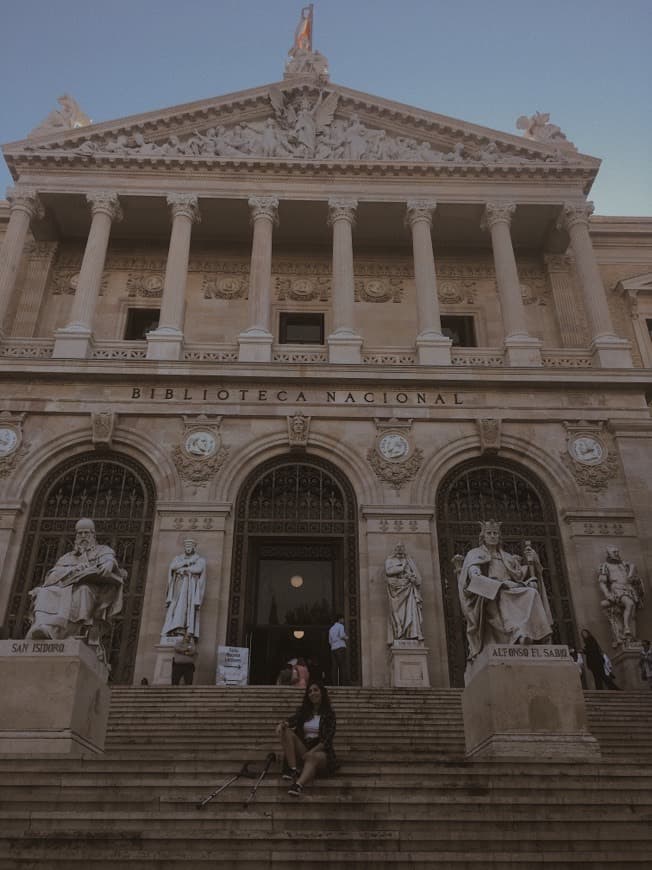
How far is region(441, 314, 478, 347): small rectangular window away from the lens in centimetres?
2486

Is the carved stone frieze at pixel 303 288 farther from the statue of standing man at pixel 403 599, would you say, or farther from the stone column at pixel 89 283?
the statue of standing man at pixel 403 599

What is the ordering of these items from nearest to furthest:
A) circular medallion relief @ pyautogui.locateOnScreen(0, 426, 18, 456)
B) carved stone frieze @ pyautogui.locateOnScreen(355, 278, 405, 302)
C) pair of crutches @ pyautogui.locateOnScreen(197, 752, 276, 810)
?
pair of crutches @ pyautogui.locateOnScreen(197, 752, 276, 810)
circular medallion relief @ pyautogui.locateOnScreen(0, 426, 18, 456)
carved stone frieze @ pyautogui.locateOnScreen(355, 278, 405, 302)

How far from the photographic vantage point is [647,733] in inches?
491

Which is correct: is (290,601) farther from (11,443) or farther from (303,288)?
(303,288)

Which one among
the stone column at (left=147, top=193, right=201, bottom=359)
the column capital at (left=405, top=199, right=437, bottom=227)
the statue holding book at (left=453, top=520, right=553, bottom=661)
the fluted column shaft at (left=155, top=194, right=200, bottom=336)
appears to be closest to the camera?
the statue holding book at (left=453, top=520, right=553, bottom=661)

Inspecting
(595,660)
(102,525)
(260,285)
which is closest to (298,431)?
(260,285)

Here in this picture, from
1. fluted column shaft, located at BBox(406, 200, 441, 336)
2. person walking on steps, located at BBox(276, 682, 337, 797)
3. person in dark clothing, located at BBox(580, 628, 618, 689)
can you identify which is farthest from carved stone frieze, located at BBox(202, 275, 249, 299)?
person walking on steps, located at BBox(276, 682, 337, 797)

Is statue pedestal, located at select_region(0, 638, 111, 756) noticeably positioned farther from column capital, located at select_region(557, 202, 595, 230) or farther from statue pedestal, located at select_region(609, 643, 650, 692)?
column capital, located at select_region(557, 202, 595, 230)

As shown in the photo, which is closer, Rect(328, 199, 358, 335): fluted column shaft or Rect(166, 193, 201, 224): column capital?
Rect(328, 199, 358, 335): fluted column shaft

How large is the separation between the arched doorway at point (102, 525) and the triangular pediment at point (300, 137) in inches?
381

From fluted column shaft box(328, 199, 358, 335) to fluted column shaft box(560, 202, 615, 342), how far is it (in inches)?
248

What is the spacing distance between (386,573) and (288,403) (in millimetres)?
5194

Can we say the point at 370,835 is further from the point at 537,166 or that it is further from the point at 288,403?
the point at 537,166

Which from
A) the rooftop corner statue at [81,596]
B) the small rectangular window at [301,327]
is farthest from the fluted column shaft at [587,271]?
the rooftop corner statue at [81,596]
